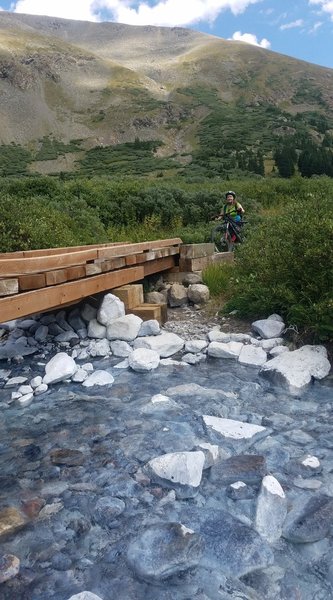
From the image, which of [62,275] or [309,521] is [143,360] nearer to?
[62,275]

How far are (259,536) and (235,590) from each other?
36 centimetres

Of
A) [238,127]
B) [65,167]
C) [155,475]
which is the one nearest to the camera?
[155,475]

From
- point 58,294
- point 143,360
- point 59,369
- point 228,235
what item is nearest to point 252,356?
point 143,360

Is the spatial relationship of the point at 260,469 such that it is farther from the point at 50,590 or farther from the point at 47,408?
the point at 47,408

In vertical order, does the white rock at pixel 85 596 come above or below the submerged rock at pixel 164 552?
above

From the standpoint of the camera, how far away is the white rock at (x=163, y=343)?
5376mm

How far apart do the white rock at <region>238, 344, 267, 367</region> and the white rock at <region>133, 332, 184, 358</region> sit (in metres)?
0.79

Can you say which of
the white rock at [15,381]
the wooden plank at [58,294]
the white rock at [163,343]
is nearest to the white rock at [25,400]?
the white rock at [15,381]

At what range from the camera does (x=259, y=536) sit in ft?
7.72

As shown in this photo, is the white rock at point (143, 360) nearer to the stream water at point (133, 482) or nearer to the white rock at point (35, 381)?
the stream water at point (133, 482)

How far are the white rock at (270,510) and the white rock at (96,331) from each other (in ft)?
Answer: 11.4

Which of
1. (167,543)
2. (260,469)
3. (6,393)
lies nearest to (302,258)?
(260,469)

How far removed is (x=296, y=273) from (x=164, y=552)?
163 inches

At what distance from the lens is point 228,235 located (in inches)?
387
